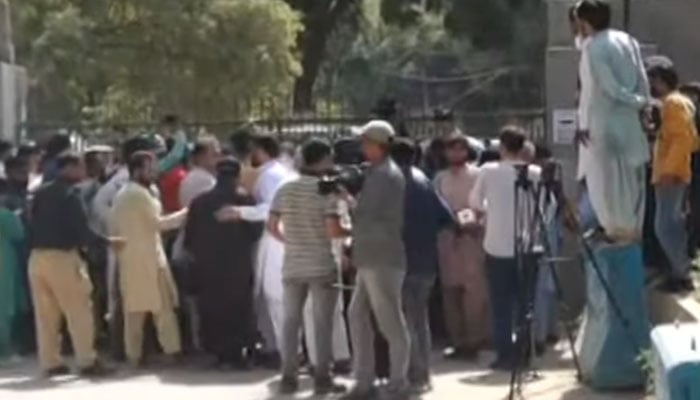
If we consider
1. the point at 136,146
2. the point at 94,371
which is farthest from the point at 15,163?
the point at 94,371

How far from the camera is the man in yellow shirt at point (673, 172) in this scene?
44.2 ft

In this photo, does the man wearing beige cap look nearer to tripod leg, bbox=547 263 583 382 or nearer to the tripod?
the tripod

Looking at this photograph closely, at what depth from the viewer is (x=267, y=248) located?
623 inches

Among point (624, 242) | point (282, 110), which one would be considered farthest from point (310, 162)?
point (282, 110)

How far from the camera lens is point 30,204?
52.7ft

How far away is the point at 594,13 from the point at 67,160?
450cm

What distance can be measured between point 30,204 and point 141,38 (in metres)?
18.9

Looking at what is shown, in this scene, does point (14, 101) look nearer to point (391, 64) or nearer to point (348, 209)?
point (348, 209)

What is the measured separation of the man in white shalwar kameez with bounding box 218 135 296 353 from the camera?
51.6 feet

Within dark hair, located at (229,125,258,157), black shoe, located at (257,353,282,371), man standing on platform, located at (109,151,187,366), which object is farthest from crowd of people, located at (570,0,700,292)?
man standing on platform, located at (109,151,187,366)

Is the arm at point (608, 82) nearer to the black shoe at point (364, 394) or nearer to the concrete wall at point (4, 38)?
the black shoe at point (364, 394)

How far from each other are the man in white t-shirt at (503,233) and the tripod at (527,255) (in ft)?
0.45

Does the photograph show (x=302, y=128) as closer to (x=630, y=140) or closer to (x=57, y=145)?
(x=57, y=145)

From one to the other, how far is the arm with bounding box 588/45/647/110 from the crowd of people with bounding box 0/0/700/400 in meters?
0.02
